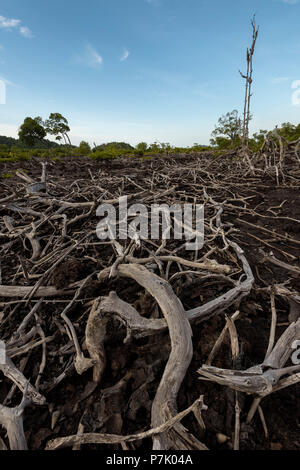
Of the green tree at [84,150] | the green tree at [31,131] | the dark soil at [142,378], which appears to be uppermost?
the green tree at [31,131]

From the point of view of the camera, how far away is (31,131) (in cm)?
3325

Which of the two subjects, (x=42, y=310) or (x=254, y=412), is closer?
(x=254, y=412)

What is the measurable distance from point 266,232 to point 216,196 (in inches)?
48.4

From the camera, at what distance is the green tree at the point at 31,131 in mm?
32750

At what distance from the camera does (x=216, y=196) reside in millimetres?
3760

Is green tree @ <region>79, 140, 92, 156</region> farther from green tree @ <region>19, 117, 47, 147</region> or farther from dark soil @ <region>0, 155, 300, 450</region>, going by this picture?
dark soil @ <region>0, 155, 300, 450</region>

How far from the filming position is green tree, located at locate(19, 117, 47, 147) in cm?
3275

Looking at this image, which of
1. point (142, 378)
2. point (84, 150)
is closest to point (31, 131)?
point (84, 150)

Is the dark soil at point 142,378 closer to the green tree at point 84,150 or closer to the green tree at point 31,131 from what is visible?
the green tree at point 84,150

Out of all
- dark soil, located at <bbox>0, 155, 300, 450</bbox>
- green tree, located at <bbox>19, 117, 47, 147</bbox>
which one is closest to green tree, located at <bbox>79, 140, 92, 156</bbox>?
green tree, located at <bbox>19, 117, 47, 147</bbox>

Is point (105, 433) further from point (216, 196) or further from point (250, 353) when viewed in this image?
point (216, 196)

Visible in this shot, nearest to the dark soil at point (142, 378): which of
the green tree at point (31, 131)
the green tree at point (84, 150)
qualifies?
the green tree at point (84, 150)
